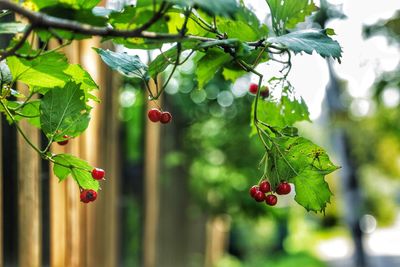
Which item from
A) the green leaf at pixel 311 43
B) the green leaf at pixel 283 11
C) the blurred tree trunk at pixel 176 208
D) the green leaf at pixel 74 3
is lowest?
the blurred tree trunk at pixel 176 208

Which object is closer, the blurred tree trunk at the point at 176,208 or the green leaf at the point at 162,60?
the green leaf at the point at 162,60

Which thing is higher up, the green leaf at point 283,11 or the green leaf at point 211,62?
the green leaf at point 283,11

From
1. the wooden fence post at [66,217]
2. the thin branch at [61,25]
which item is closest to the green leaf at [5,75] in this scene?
the thin branch at [61,25]

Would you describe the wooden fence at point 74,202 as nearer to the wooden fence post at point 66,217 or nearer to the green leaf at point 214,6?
the wooden fence post at point 66,217

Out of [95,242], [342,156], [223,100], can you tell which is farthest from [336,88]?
[95,242]

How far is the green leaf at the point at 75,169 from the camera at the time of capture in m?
0.96

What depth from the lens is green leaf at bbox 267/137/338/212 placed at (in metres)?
0.96

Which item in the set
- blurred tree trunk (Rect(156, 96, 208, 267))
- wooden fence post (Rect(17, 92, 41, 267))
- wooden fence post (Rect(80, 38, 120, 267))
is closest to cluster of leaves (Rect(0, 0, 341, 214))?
wooden fence post (Rect(17, 92, 41, 267))

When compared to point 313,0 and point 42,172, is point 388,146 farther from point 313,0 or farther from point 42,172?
point 313,0

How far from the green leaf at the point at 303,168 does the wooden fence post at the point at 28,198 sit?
1523 millimetres

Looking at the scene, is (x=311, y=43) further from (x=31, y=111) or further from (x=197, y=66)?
(x=31, y=111)

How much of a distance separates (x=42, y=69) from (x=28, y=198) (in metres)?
1.59

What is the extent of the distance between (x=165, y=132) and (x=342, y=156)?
213 centimetres

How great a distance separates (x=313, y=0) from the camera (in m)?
1.13
